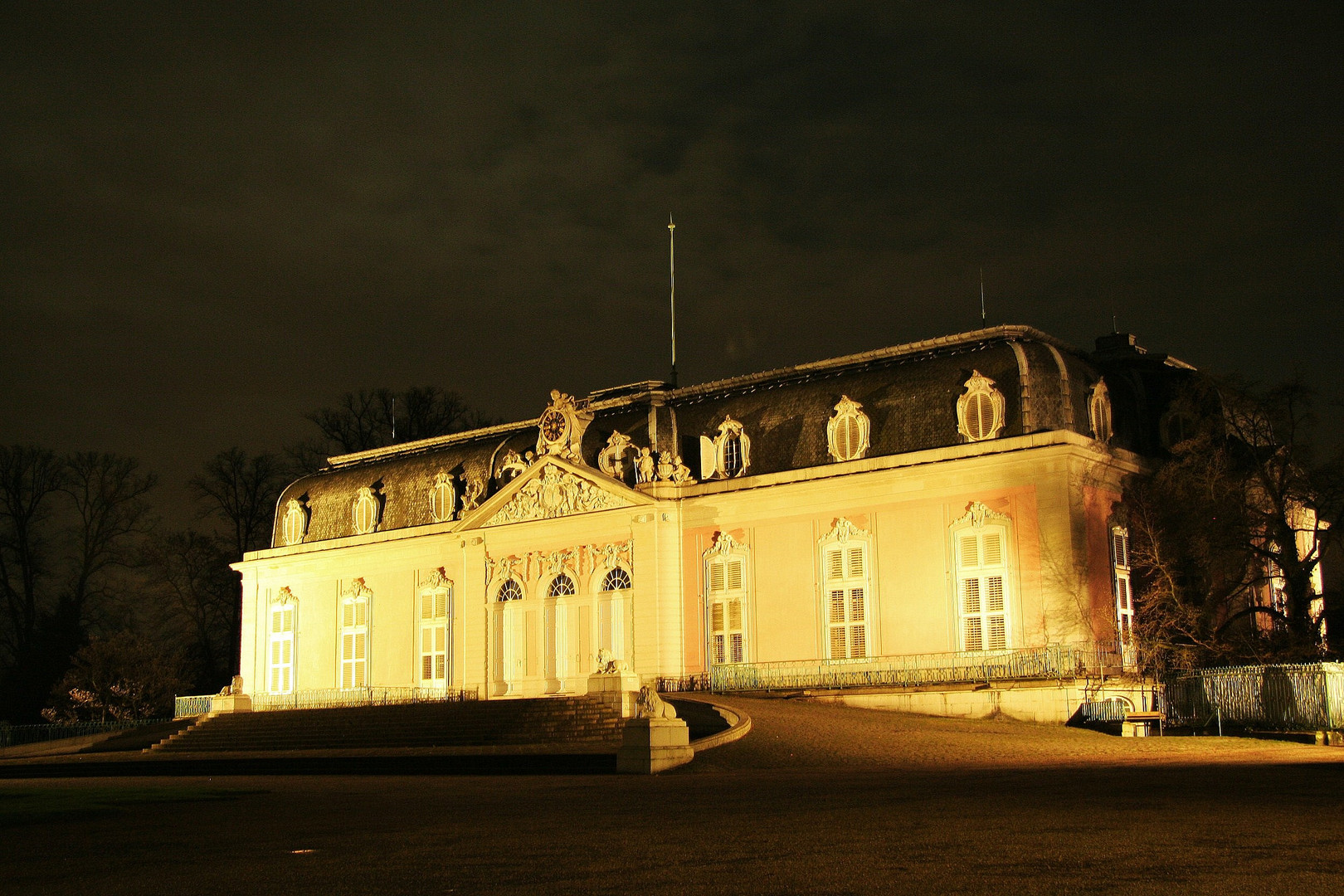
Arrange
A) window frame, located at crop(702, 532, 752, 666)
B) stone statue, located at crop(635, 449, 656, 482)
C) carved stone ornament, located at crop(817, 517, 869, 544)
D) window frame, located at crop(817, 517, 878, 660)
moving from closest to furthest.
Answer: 1. window frame, located at crop(817, 517, 878, 660)
2. carved stone ornament, located at crop(817, 517, 869, 544)
3. window frame, located at crop(702, 532, 752, 666)
4. stone statue, located at crop(635, 449, 656, 482)

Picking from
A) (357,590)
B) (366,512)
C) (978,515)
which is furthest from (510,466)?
(978,515)

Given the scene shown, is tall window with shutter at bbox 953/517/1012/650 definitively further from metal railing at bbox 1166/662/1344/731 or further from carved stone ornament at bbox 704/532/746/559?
carved stone ornament at bbox 704/532/746/559

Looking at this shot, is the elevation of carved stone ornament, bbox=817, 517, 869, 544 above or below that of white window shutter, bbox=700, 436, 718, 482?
below

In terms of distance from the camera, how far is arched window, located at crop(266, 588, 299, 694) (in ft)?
169

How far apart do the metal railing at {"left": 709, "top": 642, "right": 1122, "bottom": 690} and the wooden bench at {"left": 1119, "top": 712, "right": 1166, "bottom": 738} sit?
141 cm

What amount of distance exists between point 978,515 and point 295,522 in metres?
27.6

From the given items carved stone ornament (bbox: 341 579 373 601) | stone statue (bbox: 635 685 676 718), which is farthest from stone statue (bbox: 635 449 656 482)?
stone statue (bbox: 635 685 676 718)

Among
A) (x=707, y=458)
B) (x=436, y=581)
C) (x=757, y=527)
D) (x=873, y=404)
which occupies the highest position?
(x=873, y=404)

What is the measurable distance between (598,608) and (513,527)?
170 inches

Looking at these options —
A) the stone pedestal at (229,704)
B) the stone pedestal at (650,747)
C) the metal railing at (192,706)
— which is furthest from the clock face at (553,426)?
the stone pedestal at (650,747)

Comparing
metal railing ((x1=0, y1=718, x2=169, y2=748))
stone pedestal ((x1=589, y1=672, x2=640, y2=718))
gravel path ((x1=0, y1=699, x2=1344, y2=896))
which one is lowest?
metal railing ((x1=0, y1=718, x2=169, y2=748))

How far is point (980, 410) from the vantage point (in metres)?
36.7

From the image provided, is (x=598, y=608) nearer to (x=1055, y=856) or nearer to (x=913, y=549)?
(x=913, y=549)

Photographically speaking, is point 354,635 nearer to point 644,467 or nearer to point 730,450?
point 644,467
